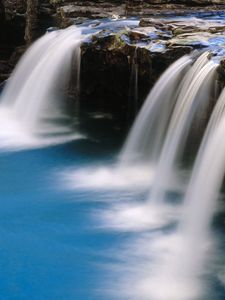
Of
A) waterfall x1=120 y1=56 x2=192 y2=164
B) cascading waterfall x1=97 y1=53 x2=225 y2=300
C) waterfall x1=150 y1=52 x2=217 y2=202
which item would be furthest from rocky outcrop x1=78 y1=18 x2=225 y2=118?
cascading waterfall x1=97 y1=53 x2=225 y2=300

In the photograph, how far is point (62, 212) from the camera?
24.9ft

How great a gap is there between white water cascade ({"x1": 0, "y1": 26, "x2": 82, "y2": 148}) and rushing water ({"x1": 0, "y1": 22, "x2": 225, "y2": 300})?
7 cm

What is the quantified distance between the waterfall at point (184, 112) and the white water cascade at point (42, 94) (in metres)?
3.06

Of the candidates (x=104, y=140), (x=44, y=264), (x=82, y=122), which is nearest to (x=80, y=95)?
(x=82, y=122)

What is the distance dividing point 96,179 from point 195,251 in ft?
8.71

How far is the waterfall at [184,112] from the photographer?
7.86m

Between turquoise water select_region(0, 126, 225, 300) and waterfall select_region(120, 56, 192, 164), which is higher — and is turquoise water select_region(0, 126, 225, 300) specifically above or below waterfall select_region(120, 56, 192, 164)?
below

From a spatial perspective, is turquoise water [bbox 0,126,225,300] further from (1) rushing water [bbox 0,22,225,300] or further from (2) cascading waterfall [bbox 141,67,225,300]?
(2) cascading waterfall [bbox 141,67,225,300]

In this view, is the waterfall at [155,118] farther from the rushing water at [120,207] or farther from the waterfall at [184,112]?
the waterfall at [184,112]

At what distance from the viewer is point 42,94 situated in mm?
11641

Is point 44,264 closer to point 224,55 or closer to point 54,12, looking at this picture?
point 224,55

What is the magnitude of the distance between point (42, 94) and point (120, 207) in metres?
4.80

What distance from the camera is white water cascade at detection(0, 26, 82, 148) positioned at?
10906mm

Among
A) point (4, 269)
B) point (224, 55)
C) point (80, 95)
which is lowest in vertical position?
point (4, 269)
